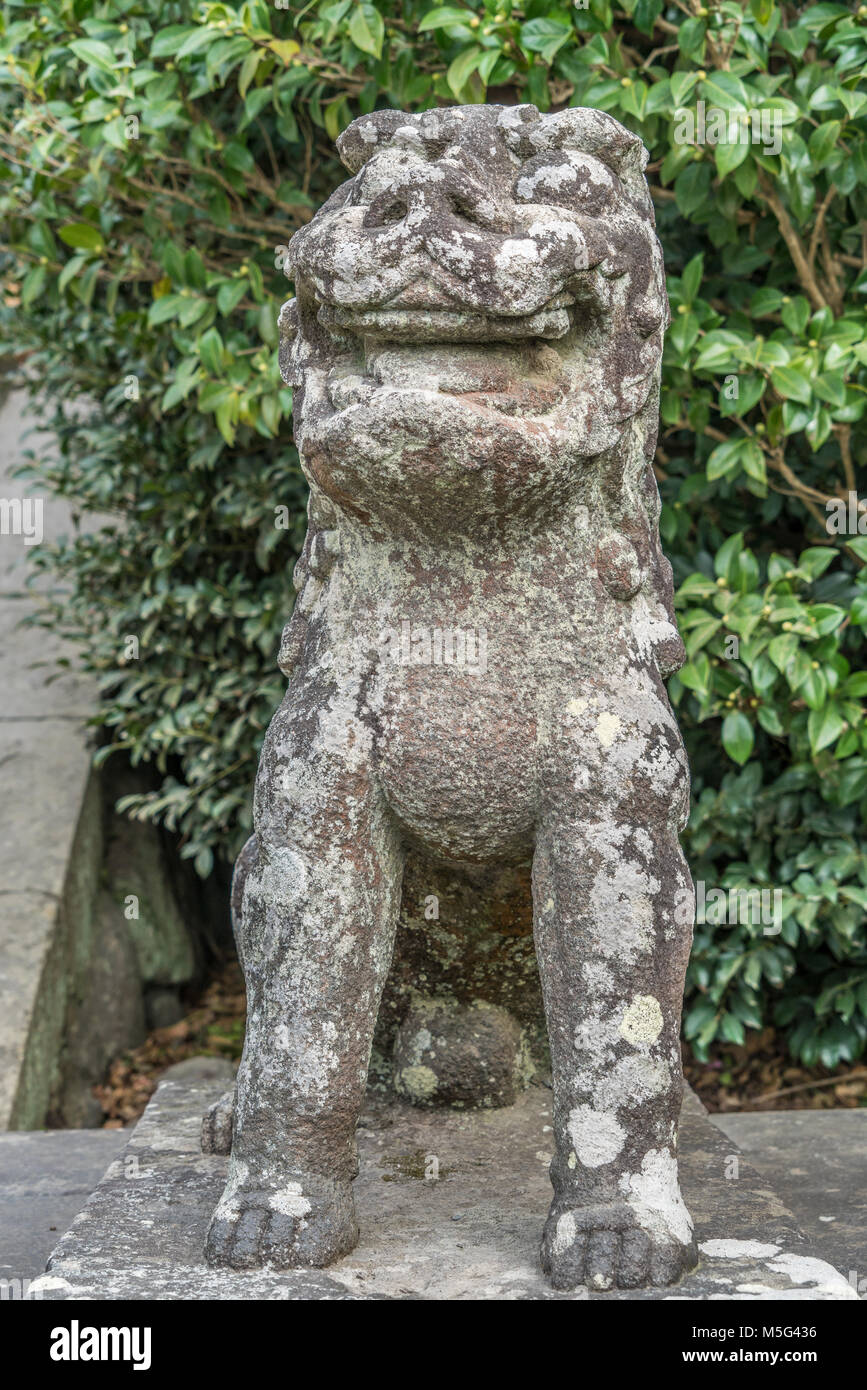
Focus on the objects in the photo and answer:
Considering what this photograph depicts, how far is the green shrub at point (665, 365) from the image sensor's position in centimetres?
299

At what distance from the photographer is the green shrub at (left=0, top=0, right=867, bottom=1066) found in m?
2.99

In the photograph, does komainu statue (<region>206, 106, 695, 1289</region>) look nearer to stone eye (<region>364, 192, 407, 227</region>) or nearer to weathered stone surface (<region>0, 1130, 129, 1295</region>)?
stone eye (<region>364, 192, 407, 227</region>)

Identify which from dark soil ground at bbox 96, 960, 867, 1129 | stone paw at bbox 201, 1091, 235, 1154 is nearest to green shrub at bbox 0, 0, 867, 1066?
dark soil ground at bbox 96, 960, 867, 1129

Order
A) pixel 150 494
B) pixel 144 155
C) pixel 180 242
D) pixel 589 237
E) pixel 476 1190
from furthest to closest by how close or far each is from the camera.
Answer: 1. pixel 150 494
2. pixel 180 242
3. pixel 144 155
4. pixel 476 1190
5. pixel 589 237

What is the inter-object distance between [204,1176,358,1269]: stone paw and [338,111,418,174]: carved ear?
139 cm

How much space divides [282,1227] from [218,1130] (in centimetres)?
51

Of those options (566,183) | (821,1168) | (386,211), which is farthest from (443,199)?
(821,1168)

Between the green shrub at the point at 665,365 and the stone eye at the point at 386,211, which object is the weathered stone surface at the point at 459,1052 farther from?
the stone eye at the point at 386,211

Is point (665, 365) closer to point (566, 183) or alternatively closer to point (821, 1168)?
point (566, 183)

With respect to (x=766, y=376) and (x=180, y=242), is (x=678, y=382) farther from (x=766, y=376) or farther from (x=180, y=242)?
(x=180, y=242)

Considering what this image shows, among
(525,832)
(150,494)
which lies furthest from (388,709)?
(150,494)

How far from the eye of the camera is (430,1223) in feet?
6.97

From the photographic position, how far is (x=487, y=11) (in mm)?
2881

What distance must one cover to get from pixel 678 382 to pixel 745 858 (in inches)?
46.7
